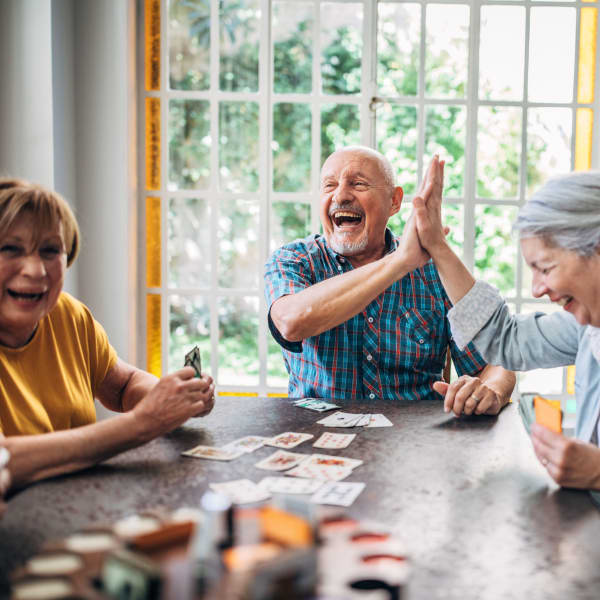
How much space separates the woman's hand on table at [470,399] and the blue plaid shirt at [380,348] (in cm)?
42

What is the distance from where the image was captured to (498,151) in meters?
3.56

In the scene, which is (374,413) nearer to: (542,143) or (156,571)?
(156,571)

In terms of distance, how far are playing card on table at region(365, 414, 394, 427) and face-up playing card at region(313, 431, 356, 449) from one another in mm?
112

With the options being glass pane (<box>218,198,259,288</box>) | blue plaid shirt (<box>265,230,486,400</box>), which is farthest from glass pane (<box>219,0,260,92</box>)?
blue plaid shirt (<box>265,230,486,400</box>)

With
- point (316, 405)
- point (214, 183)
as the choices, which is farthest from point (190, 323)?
point (316, 405)

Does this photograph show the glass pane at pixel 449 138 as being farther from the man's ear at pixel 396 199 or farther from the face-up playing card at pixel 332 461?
the face-up playing card at pixel 332 461

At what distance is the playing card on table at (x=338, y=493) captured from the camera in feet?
4.01

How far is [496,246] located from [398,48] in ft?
3.76

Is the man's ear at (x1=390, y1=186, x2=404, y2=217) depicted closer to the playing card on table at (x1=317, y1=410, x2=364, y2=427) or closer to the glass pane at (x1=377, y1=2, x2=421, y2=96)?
the playing card on table at (x1=317, y1=410, x2=364, y2=427)

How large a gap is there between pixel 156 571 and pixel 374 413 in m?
1.24

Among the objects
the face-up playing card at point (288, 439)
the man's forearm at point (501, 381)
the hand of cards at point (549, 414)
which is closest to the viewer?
the hand of cards at point (549, 414)

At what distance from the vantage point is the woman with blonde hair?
1.37 m

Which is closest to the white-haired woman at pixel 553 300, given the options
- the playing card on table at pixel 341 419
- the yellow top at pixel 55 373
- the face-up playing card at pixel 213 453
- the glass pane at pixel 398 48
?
the playing card on table at pixel 341 419

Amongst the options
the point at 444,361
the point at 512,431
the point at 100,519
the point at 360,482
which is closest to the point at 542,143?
the point at 444,361
